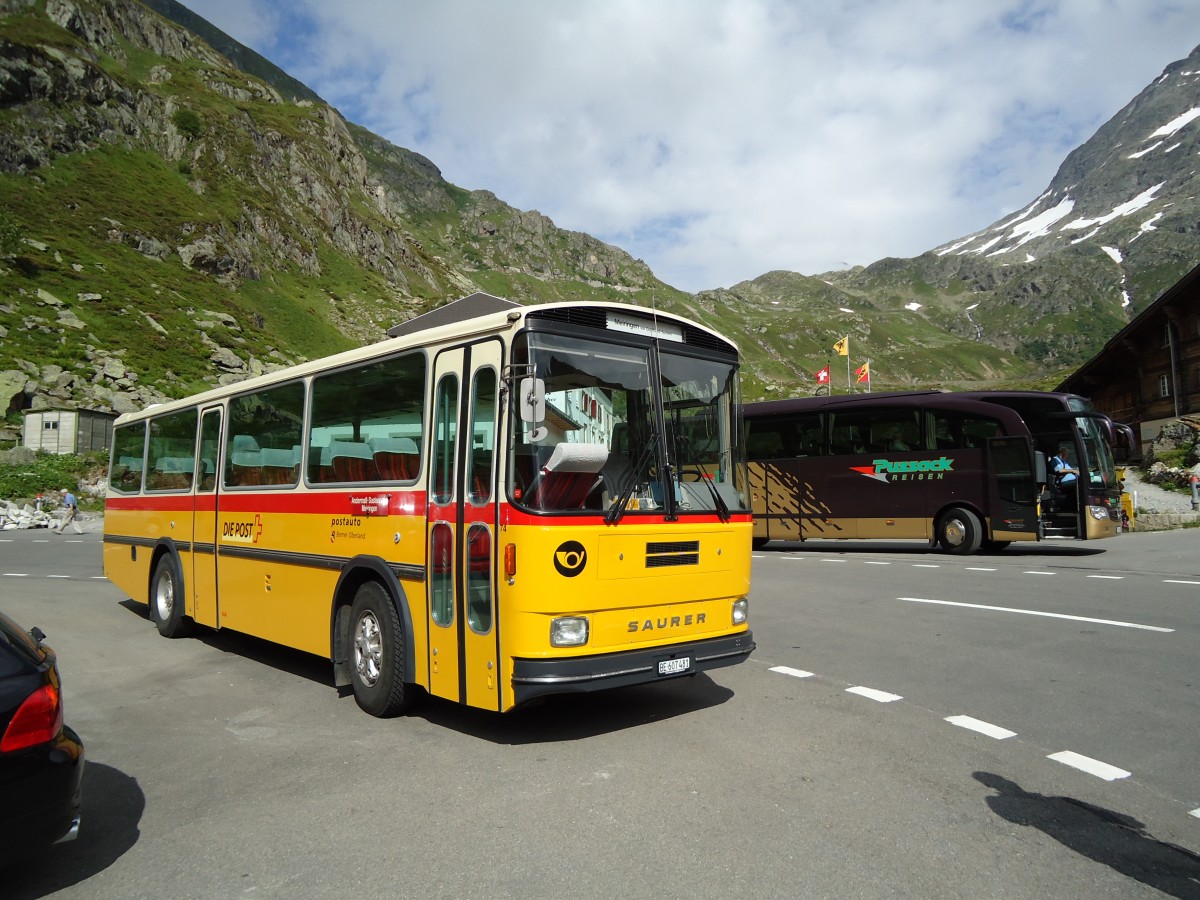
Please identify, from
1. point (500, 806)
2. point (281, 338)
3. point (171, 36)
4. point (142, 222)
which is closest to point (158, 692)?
point (500, 806)

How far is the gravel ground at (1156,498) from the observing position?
27300mm

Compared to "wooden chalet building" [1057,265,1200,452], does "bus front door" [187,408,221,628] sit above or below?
below

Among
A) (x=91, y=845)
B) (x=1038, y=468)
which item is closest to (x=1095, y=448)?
(x=1038, y=468)

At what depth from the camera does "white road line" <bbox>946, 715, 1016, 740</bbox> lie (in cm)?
583

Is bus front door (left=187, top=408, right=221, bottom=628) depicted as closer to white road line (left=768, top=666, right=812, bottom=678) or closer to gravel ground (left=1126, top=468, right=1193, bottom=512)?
white road line (left=768, top=666, right=812, bottom=678)

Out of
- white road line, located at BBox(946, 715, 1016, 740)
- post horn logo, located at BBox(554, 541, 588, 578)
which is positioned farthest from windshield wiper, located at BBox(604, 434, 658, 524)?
white road line, located at BBox(946, 715, 1016, 740)

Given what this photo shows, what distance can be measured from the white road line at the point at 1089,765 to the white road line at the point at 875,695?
1.48m

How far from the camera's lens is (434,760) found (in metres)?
5.52

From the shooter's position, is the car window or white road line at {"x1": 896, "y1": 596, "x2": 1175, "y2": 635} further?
white road line at {"x1": 896, "y1": 596, "x2": 1175, "y2": 635}

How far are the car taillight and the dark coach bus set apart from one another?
1725 centimetres

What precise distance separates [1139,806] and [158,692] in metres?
7.33

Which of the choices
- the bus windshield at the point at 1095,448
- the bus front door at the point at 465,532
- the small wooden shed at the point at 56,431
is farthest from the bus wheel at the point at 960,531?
the small wooden shed at the point at 56,431

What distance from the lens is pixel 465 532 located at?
591 centimetres

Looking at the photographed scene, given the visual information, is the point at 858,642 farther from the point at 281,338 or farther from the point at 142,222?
the point at 142,222
